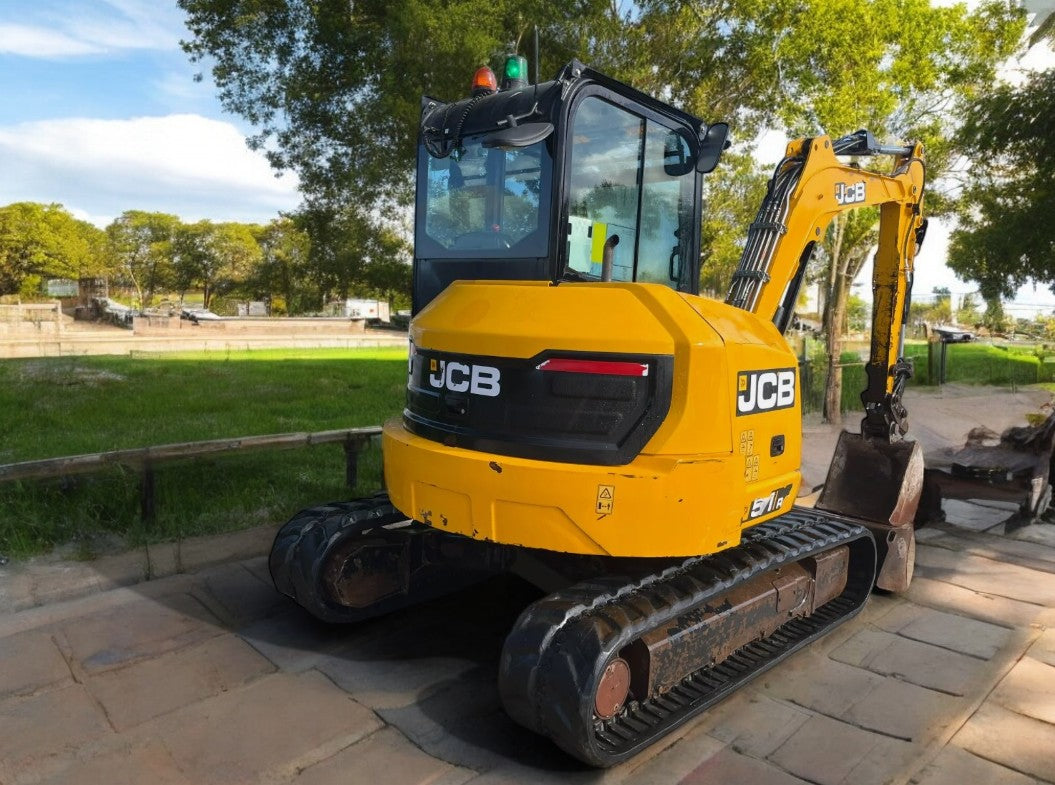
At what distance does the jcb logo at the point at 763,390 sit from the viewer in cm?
323

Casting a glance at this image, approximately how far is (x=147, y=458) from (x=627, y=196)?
3.63 meters

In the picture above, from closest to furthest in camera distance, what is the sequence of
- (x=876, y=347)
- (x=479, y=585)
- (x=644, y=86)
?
1. (x=479, y=585)
2. (x=876, y=347)
3. (x=644, y=86)

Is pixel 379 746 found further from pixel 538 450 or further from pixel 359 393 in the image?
pixel 359 393

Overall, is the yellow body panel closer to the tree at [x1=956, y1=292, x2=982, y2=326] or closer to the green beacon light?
the green beacon light

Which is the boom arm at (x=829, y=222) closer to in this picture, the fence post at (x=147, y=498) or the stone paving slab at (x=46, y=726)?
the stone paving slab at (x=46, y=726)

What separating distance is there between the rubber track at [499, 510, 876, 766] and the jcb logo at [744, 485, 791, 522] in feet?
1.02

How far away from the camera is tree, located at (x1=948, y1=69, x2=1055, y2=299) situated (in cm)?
1424

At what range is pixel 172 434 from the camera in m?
7.97

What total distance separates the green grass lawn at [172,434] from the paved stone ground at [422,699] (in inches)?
33.7

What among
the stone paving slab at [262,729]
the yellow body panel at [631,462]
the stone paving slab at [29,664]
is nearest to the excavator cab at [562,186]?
the yellow body panel at [631,462]

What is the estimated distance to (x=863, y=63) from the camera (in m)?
11.4

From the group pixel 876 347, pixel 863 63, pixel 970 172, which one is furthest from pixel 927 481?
pixel 970 172

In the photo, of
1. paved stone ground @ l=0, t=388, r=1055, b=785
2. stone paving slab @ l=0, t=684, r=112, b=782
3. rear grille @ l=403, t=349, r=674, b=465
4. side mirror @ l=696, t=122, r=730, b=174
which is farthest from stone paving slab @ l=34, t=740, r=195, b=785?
side mirror @ l=696, t=122, r=730, b=174

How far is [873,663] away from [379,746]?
242 cm
